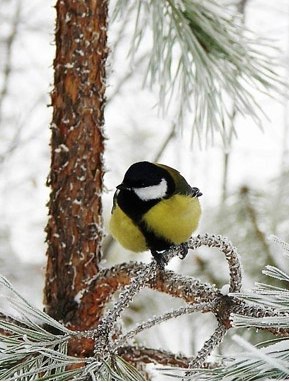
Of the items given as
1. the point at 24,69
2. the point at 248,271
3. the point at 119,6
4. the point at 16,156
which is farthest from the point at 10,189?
the point at 119,6

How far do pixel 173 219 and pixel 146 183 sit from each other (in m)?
0.06

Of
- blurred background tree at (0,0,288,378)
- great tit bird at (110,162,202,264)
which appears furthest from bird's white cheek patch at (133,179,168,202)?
A: blurred background tree at (0,0,288,378)

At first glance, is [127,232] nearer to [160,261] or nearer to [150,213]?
[150,213]

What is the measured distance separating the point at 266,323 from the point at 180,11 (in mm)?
603

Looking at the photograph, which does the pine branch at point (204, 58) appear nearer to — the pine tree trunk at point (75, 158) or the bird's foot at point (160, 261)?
the pine tree trunk at point (75, 158)

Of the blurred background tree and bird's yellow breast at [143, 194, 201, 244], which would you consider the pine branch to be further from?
the blurred background tree

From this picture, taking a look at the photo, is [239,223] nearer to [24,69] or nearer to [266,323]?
[266,323]

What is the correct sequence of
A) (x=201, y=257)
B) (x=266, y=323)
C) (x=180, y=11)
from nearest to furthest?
1. (x=266, y=323)
2. (x=180, y=11)
3. (x=201, y=257)

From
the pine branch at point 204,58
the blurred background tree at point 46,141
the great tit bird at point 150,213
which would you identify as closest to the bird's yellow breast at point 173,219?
the great tit bird at point 150,213

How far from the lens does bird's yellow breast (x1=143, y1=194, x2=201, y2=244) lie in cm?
86

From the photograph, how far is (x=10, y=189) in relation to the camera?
89.7 inches

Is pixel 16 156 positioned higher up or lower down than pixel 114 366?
lower down

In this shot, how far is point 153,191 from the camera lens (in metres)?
0.89

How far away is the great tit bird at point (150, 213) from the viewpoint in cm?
86
